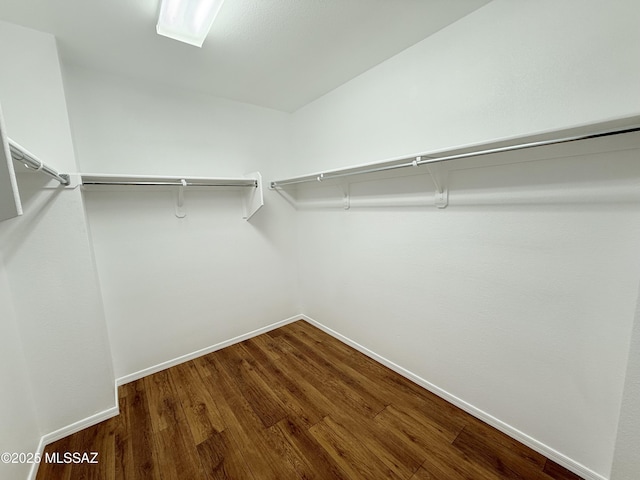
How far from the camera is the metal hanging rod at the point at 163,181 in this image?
173 centimetres

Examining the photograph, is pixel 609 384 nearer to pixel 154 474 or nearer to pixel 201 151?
pixel 154 474

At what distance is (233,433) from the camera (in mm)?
1630

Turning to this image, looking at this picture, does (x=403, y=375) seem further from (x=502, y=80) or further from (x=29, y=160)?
(x=29, y=160)

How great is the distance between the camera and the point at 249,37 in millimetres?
1598

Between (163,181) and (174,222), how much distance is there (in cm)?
38

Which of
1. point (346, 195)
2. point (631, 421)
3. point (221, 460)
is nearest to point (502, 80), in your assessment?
point (346, 195)

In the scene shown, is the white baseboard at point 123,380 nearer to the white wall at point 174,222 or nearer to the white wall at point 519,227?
Answer: the white wall at point 174,222

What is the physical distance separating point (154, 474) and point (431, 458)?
1511mm

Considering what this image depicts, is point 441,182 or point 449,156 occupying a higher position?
point 449,156

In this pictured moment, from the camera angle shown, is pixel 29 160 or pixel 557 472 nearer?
pixel 29 160

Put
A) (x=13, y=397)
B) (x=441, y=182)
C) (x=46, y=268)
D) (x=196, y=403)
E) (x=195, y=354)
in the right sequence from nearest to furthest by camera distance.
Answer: (x=13, y=397)
(x=46, y=268)
(x=441, y=182)
(x=196, y=403)
(x=195, y=354)

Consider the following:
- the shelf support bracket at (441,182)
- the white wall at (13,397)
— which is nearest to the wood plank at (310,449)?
the white wall at (13,397)

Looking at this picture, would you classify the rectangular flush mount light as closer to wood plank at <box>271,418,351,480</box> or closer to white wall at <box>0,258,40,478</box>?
white wall at <box>0,258,40,478</box>

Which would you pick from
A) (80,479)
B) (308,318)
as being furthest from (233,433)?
(308,318)
